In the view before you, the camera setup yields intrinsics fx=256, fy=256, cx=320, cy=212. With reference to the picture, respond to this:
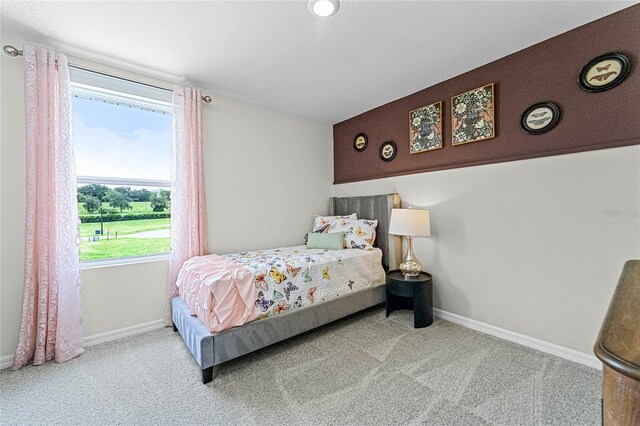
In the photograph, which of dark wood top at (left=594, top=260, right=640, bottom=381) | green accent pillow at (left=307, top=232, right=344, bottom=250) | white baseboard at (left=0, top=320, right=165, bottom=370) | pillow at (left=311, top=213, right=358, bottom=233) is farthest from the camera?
pillow at (left=311, top=213, right=358, bottom=233)

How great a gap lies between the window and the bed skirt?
2.67ft

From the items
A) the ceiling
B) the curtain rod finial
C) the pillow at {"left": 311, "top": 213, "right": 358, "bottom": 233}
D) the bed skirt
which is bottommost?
the bed skirt

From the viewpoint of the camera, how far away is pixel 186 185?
2598 mm

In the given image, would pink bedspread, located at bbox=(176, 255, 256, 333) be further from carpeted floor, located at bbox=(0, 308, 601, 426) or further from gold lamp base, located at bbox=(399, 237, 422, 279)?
gold lamp base, located at bbox=(399, 237, 422, 279)

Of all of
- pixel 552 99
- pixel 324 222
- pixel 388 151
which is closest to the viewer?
pixel 552 99

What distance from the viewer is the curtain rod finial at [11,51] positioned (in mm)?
1874

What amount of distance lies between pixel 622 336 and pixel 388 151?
2.86m

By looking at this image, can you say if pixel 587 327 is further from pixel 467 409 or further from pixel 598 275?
pixel 467 409

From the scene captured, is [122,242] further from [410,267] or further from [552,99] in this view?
[552,99]

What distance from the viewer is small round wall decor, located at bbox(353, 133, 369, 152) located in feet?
11.6

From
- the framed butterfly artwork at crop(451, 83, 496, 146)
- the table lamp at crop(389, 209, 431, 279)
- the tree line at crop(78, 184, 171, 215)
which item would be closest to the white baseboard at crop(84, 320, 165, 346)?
the tree line at crop(78, 184, 171, 215)

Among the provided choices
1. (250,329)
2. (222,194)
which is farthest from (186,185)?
(250,329)

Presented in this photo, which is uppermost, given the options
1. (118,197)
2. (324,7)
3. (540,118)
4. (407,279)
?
(324,7)

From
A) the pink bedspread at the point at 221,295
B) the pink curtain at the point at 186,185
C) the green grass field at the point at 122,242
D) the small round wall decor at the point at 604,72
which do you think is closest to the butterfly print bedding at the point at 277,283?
the pink bedspread at the point at 221,295
